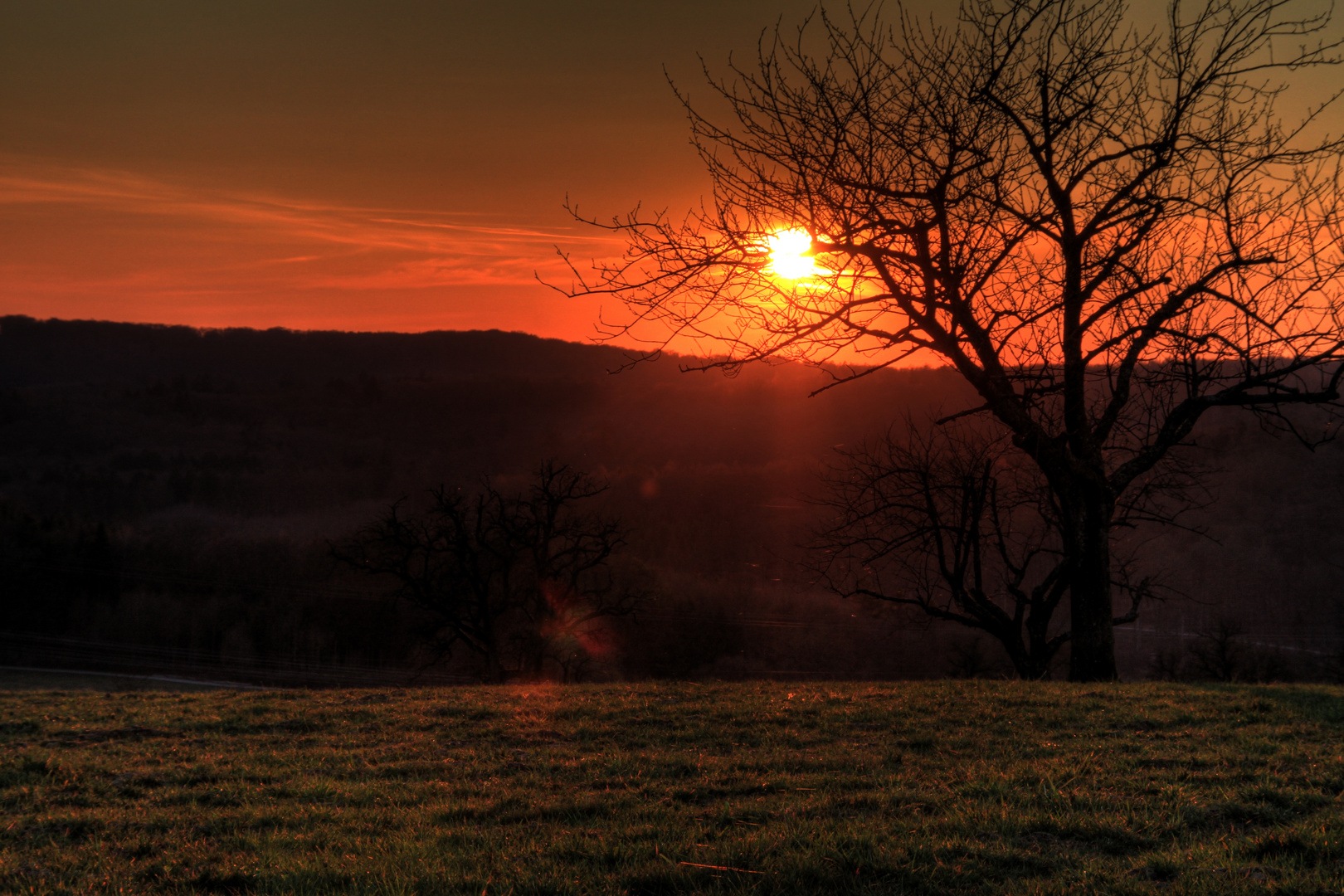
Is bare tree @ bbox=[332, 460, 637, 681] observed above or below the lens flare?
below

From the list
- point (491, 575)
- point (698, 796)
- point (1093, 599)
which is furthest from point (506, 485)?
point (698, 796)

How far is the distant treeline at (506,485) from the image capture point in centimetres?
5438

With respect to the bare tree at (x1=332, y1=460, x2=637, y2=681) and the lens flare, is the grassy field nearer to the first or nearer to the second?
the lens flare

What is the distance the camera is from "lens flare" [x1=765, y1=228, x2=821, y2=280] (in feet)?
29.5

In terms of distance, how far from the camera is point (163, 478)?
107188 mm

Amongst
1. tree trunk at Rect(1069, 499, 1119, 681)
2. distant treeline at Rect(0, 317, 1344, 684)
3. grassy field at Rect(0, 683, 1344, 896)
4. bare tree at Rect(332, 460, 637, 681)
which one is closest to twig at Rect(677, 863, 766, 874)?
grassy field at Rect(0, 683, 1344, 896)

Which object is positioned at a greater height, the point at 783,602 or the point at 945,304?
the point at 945,304

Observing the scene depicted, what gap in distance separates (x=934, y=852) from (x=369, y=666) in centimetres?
5496

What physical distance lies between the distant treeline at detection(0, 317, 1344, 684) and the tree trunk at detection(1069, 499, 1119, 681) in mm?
3960

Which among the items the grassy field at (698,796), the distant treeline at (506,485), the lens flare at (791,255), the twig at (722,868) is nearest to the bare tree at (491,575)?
the distant treeline at (506,485)

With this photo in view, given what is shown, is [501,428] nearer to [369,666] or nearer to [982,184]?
[369,666]

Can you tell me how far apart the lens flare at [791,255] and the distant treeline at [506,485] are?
1.90 meters

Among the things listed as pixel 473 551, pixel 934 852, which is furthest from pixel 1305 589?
→ pixel 934 852

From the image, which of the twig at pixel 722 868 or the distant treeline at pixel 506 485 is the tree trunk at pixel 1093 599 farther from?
the twig at pixel 722 868
